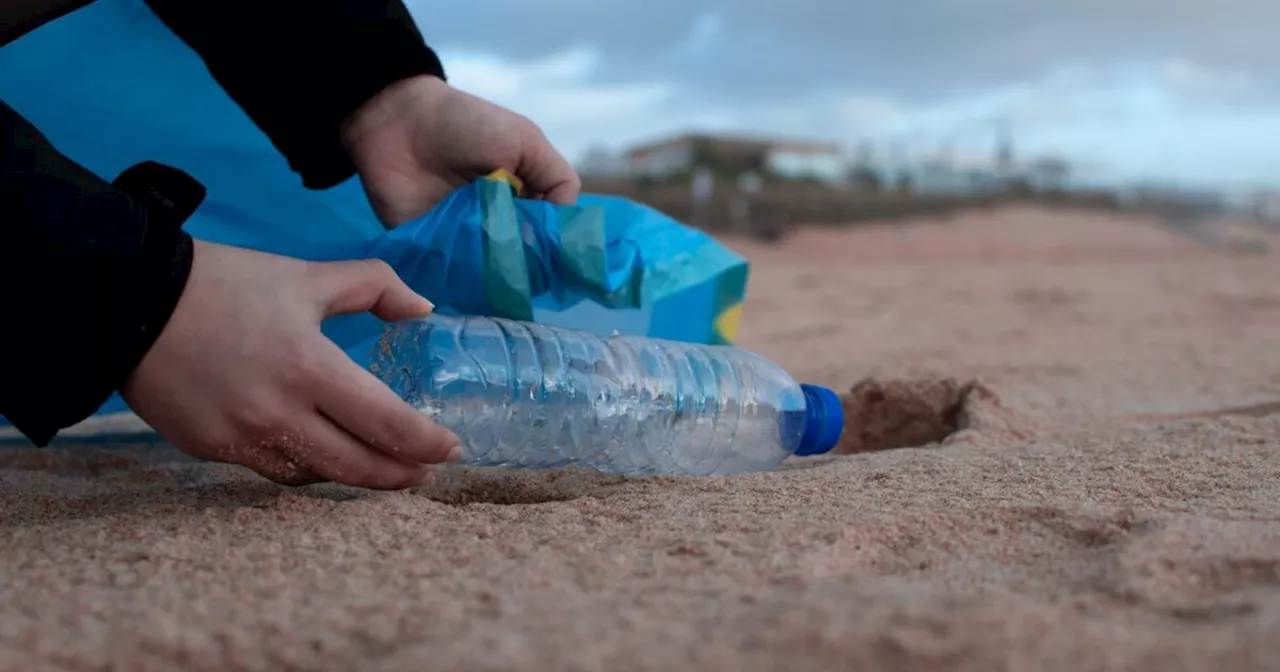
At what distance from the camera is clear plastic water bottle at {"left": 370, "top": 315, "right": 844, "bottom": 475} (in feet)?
5.08

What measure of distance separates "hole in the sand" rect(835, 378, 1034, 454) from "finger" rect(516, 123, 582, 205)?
2.38 feet

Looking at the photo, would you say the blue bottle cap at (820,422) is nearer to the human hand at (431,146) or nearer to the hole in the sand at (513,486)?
the hole in the sand at (513,486)

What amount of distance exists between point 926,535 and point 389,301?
65 centimetres

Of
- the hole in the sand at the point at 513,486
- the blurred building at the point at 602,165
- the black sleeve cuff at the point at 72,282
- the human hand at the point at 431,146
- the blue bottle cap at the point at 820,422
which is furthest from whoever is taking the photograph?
the blurred building at the point at 602,165

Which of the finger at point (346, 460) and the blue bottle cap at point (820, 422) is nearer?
the finger at point (346, 460)

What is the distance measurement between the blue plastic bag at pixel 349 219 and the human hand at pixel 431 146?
0.10 meters

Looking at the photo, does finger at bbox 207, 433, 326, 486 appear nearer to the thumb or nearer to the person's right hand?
the person's right hand

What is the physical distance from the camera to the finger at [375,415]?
3.56ft

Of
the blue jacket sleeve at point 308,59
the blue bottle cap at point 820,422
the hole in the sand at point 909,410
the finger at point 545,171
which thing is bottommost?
the hole in the sand at point 909,410

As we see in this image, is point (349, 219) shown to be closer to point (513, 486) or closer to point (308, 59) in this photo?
point (308, 59)

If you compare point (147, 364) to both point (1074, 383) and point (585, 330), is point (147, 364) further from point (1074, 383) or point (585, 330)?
point (1074, 383)

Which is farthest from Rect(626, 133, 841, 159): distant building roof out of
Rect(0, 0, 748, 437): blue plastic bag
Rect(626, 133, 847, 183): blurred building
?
Rect(0, 0, 748, 437): blue plastic bag

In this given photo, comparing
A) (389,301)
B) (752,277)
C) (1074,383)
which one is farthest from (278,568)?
(752,277)

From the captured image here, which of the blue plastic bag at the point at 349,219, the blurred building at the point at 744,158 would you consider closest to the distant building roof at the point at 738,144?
the blurred building at the point at 744,158
